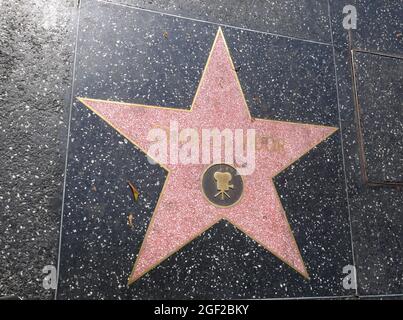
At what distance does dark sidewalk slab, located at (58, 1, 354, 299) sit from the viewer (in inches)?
58.1

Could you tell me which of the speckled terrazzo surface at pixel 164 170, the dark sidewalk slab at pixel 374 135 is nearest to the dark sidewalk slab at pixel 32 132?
the speckled terrazzo surface at pixel 164 170

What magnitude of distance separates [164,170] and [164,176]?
2 centimetres

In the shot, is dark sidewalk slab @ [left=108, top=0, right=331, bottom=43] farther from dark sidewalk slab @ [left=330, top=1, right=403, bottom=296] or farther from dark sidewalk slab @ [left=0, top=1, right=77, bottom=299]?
dark sidewalk slab @ [left=0, top=1, right=77, bottom=299]

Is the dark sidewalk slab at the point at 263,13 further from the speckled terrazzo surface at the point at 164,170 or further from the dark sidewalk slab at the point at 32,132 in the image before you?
the dark sidewalk slab at the point at 32,132

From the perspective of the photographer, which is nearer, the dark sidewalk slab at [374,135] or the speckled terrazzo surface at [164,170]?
the speckled terrazzo surface at [164,170]

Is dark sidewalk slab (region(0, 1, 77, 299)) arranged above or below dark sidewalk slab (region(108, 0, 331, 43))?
below

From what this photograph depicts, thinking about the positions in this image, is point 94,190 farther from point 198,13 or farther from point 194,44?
point 198,13

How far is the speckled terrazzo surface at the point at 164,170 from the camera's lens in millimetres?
1459

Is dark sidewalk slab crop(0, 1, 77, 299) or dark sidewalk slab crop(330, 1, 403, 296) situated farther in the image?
dark sidewalk slab crop(330, 1, 403, 296)

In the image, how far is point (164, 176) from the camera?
158 centimetres

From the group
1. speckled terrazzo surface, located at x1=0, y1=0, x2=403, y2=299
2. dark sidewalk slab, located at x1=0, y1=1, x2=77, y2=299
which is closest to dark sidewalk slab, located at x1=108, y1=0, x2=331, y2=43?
speckled terrazzo surface, located at x1=0, y1=0, x2=403, y2=299

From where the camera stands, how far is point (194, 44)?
175 centimetres
